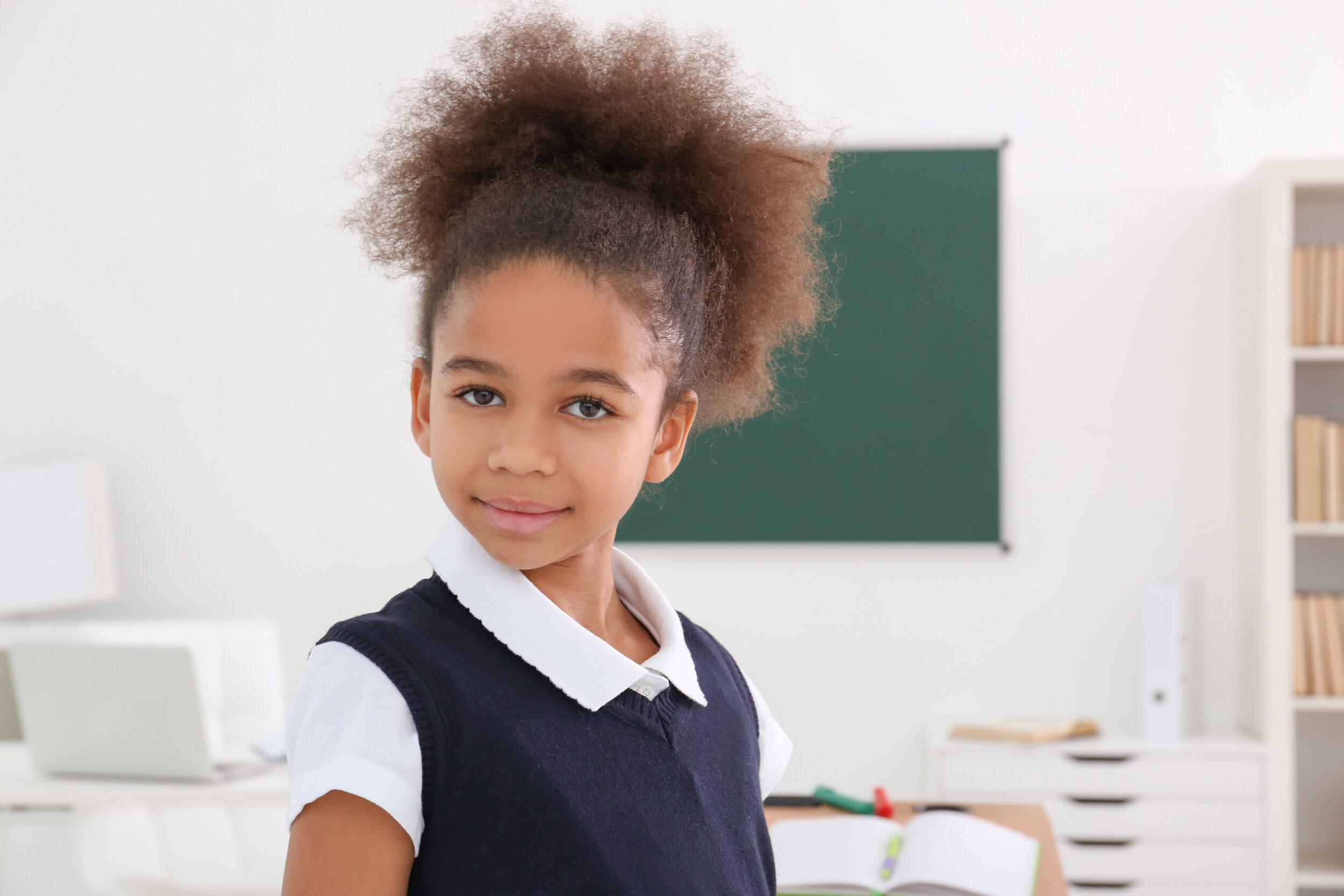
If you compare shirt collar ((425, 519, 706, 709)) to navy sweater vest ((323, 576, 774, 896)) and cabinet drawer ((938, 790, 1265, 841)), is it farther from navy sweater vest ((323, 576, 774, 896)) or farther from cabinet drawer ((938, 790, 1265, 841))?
cabinet drawer ((938, 790, 1265, 841))

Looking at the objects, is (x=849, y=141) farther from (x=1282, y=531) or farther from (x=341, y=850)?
(x=341, y=850)

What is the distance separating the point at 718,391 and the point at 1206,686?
2619mm

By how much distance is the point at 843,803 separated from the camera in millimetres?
1606

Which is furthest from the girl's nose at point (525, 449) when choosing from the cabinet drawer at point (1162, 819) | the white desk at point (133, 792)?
the cabinet drawer at point (1162, 819)

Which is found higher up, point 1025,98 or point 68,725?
point 1025,98

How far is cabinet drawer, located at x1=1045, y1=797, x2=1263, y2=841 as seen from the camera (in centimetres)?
272

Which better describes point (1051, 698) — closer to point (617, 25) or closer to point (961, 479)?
point (961, 479)

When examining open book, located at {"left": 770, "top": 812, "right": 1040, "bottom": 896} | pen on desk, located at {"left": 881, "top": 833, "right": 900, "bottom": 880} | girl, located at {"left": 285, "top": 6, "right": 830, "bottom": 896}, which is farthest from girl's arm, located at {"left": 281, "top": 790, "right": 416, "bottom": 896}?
pen on desk, located at {"left": 881, "top": 833, "right": 900, "bottom": 880}

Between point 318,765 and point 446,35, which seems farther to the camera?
point 446,35

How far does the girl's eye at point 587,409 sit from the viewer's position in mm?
680

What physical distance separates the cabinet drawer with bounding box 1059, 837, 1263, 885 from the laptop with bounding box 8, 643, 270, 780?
1953mm

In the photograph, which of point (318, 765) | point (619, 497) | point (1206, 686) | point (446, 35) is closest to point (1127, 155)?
point (1206, 686)

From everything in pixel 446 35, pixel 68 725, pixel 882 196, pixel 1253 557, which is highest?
pixel 446 35

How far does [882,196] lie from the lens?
10.3ft
